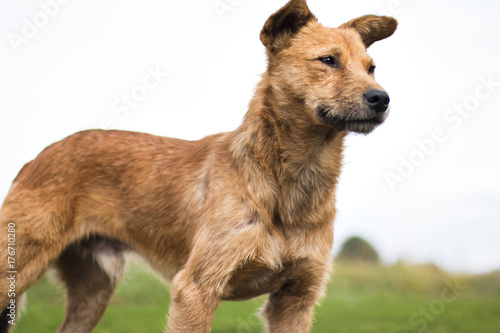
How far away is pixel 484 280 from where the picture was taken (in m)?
12.7

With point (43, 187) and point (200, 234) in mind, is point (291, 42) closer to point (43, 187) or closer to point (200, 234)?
point (200, 234)

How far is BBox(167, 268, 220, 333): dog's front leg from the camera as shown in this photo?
15.0 ft

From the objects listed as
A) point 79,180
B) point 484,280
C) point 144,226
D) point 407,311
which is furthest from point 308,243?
point 484,280

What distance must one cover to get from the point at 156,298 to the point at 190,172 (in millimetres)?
7619

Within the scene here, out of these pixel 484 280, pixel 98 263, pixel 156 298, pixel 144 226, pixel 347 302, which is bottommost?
pixel 484 280

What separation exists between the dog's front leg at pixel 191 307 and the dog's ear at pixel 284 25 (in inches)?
87.3

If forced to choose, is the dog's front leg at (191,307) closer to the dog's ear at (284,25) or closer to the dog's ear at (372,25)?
the dog's ear at (284,25)

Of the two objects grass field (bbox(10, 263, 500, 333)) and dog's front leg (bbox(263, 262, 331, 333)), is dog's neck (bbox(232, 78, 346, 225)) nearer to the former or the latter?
dog's front leg (bbox(263, 262, 331, 333))

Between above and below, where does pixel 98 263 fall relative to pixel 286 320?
above

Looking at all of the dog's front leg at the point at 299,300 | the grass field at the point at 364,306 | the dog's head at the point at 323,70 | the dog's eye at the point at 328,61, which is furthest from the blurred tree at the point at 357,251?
the dog's eye at the point at 328,61

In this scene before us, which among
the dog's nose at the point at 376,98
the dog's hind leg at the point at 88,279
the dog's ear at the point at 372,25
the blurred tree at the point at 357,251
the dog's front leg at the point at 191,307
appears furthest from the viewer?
the blurred tree at the point at 357,251

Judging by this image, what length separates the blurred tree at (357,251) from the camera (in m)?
14.2

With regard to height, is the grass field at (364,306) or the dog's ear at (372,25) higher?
the dog's ear at (372,25)

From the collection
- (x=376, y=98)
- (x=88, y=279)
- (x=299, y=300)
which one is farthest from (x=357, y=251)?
(x=376, y=98)
